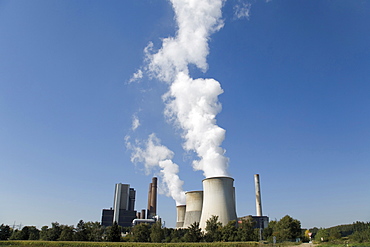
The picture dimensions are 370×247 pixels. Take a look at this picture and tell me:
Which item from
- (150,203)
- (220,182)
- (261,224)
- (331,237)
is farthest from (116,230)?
(150,203)

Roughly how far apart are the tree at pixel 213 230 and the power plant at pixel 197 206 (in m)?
0.80

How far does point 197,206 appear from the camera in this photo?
133 feet

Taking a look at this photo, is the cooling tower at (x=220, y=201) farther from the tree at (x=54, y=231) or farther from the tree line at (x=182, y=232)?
the tree at (x=54, y=231)

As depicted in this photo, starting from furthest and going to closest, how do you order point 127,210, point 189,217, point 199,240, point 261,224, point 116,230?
point 127,210
point 261,224
point 189,217
point 116,230
point 199,240

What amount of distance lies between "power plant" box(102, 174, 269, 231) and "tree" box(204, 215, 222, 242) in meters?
0.80

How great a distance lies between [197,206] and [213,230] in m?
9.43

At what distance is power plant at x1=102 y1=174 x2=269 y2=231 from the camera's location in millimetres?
32656

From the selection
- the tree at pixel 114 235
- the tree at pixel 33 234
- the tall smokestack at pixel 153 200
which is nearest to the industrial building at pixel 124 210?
the tall smokestack at pixel 153 200

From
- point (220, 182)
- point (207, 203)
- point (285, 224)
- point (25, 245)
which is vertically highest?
point (220, 182)

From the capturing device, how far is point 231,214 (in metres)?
33.1

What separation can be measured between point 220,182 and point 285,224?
8.83 m

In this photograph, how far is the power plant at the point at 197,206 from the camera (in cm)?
3266

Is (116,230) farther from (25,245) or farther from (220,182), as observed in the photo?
(220,182)

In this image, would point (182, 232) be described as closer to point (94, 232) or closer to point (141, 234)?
point (141, 234)
